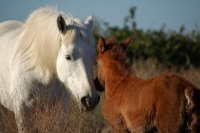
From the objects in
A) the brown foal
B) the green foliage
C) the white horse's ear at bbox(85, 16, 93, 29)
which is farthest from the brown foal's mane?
the green foliage

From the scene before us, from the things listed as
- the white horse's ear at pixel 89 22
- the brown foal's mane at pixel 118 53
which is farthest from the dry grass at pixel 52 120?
the white horse's ear at pixel 89 22

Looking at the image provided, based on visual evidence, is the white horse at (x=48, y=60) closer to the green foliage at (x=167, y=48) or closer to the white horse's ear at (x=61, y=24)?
the white horse's ear at (x=61, y=24)

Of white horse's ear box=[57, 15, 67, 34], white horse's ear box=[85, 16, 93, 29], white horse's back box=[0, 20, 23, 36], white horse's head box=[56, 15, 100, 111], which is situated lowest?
white horse's back box=[0, 20, 23, 36]

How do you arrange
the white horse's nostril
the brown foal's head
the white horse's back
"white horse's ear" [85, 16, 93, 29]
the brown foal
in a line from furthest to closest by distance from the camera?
the white horse's back < "white horse's ear" [85, 16, 93, 29] < the brown foal's head < the white horse's nostril < the brown foal

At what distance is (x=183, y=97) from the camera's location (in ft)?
16.5

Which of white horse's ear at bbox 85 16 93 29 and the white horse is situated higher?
white horse's ear at bbox 85 16 93 29

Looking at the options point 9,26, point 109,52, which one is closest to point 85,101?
point 109,52

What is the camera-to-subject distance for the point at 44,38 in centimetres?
643

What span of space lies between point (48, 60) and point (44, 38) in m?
0.28

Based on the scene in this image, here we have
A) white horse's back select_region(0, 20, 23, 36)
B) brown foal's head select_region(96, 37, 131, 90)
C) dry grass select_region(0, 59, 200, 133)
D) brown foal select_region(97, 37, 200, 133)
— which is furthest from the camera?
white horse's back select_region(0, 20, 23, 36)

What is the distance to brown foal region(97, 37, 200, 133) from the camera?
16.4 ft

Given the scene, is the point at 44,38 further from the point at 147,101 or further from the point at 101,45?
the point at 147,101

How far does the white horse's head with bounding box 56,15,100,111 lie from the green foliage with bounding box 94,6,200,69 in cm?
1006

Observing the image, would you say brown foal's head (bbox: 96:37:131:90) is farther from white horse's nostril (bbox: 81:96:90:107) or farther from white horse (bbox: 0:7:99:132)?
white horse's nostril (bbox: 81:96:90:107)
